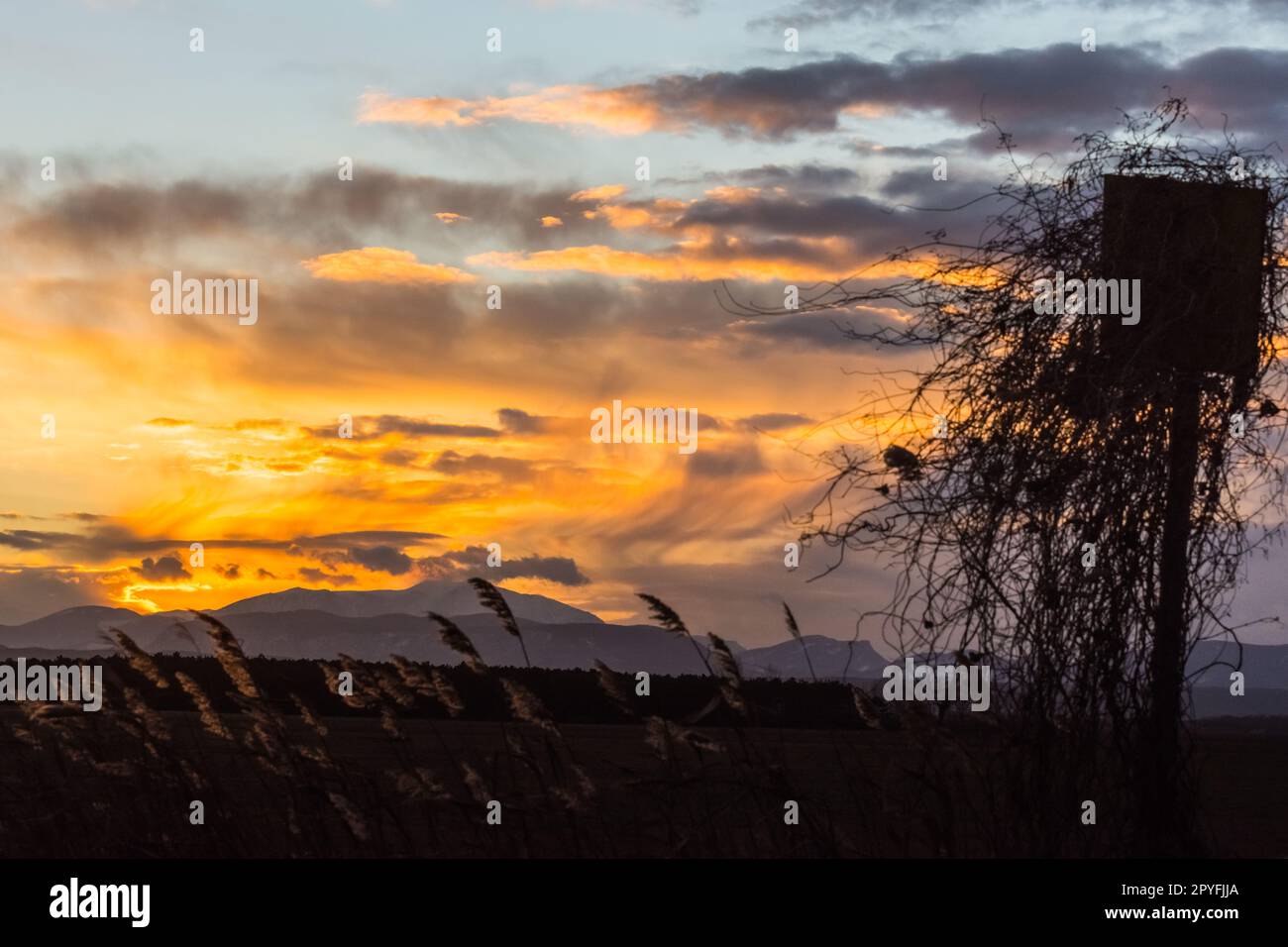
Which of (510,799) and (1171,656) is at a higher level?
(1171,656)

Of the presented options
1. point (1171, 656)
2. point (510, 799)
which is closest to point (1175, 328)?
point (1171, 656)

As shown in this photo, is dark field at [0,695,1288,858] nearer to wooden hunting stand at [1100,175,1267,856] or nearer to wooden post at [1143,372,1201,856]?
wooden post at [1143,372,1201,856]

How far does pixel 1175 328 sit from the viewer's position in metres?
8.88

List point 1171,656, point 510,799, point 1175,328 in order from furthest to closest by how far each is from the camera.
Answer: point 1175,328, point 1171,656, point 510,799

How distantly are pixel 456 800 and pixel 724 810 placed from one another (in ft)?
5.00

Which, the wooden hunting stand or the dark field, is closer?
the dark field

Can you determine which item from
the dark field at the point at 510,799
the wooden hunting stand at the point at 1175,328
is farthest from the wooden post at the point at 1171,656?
the dark field at the point at 510,799

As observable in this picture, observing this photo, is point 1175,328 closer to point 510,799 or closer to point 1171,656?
point 1171,656

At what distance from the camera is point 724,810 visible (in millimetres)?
7480

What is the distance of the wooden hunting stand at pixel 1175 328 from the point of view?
340 inches

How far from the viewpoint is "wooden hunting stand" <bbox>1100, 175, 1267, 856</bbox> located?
28.4 ft

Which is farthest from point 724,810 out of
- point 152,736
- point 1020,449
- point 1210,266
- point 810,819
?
point 1210,266

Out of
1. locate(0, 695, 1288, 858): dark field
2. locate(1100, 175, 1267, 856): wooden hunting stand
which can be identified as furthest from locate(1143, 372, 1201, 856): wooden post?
locate(0, 695, 1288, 858): dark field

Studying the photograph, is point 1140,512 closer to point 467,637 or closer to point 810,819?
point 810,819
